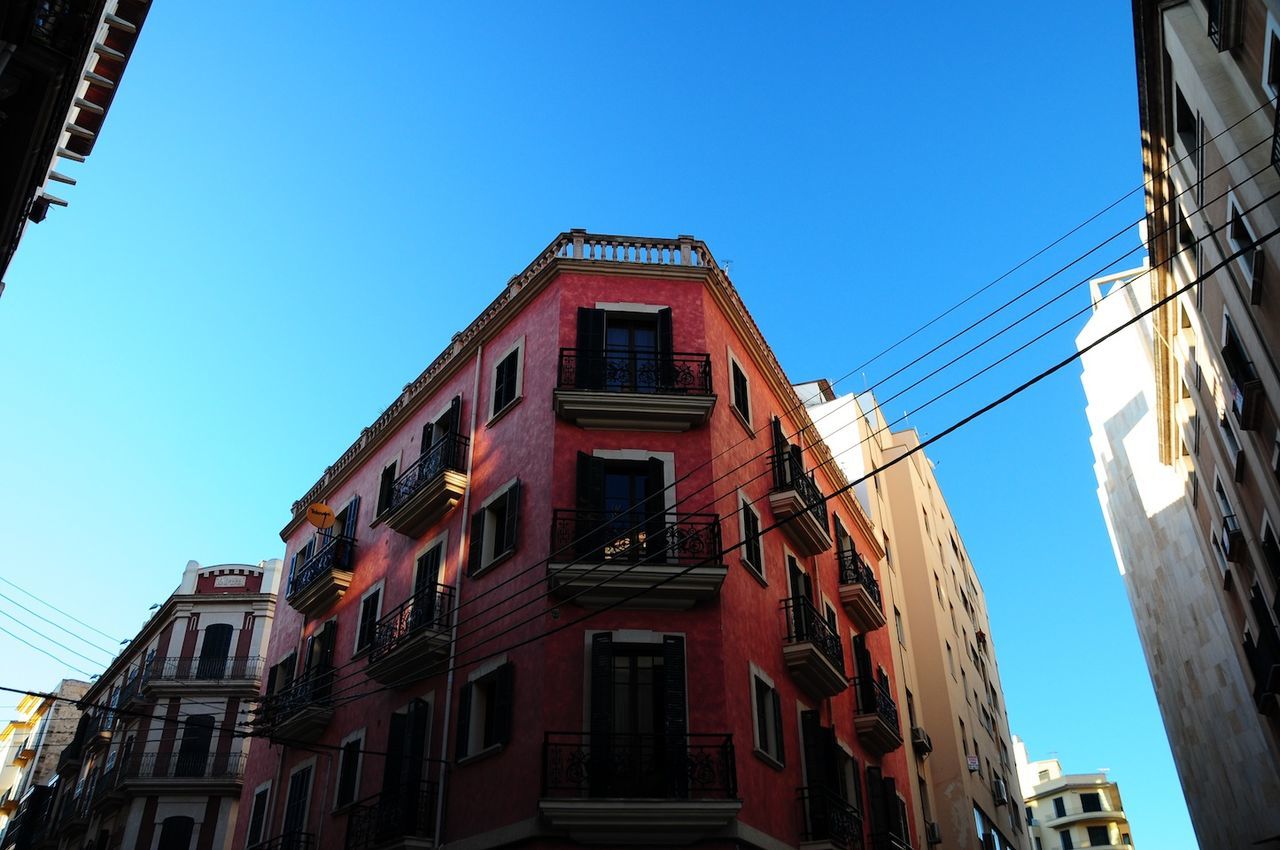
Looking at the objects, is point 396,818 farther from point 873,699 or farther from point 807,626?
point 873,699

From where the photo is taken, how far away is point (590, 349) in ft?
68.8

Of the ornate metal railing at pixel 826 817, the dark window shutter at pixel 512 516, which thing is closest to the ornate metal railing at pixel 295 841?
the dark window shutter at pixel 512 516

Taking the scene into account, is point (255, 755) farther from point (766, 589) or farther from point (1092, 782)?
point (1092, 782)

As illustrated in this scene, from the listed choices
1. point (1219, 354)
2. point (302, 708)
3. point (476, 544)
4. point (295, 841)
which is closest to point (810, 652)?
point (476, 544)

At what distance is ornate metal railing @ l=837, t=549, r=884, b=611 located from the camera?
2662 cm

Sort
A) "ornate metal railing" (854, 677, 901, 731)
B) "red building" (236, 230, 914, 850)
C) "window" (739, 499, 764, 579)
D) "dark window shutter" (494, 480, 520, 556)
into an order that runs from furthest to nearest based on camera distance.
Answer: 1. "ornate metal railing" (854, 677, 901, 731)
2. "window" (739, 499, 764, 579)
3. "dark window shutter" (494, 480, 520, 556)
4. "red building" (236, 230, 914, 850)

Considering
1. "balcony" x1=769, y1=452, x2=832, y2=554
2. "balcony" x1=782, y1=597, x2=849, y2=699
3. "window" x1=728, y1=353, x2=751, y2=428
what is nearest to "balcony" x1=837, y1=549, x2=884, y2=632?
"balcony" x1=769, y1=452, x2=832, y2=554

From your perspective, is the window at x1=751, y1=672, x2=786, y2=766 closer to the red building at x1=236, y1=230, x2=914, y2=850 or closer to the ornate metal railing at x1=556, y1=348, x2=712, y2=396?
the red building at x1=236, y1=230, x2=914, y2=850

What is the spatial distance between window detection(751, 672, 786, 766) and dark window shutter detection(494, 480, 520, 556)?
5.50 m

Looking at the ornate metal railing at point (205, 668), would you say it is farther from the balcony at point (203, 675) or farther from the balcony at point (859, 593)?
the balcony at point (859, 593)

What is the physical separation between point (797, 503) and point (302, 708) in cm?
1353

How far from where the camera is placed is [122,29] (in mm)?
16297

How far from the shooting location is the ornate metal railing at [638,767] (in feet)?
53.0

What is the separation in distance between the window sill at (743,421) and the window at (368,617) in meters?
10.0
